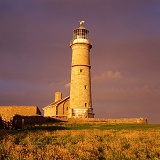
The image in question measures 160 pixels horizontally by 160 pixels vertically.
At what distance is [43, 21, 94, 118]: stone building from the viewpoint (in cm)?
4956

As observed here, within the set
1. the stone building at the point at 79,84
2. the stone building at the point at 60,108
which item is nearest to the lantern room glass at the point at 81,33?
the stone building at the point at 79,84

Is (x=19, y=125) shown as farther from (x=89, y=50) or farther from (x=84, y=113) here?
(x=89, y=50)

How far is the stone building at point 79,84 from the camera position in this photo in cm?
4956

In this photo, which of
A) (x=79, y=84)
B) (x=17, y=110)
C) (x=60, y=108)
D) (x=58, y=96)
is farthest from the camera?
(x=58, y=96)

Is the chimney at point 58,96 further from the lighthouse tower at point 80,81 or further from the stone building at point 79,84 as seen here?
the lighthouse tower at point 80,81

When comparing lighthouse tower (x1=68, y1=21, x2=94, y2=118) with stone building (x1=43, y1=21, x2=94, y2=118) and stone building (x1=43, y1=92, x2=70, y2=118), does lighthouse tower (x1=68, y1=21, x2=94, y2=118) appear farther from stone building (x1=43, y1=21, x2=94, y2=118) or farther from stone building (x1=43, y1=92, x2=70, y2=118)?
stone building (x1=43, y1=92, x2=70, y2=118)

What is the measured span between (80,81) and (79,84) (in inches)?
23.3

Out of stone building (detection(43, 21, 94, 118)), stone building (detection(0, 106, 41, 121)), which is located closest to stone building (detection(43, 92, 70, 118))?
stone building (detection(43, 21, 94, 118))

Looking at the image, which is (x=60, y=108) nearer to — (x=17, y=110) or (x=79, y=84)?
(x=79, y=84)

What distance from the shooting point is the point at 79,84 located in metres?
50.1

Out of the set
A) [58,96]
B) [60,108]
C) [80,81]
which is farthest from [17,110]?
[58,96]

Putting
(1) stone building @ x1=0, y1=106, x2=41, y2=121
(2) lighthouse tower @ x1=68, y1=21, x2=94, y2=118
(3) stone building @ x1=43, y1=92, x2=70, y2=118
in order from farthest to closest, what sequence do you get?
(3) stone building @ x1=43, y1=92, x2=70, y2=118 < (2) lighthouse tower @ x1=68, y1=21, x2=94, y2=118 < (1) stone building @ x1=0, y1=106, x2=41, y2=121

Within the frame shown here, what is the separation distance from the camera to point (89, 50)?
174 feet

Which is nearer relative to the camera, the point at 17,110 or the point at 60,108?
the point at 17,110
